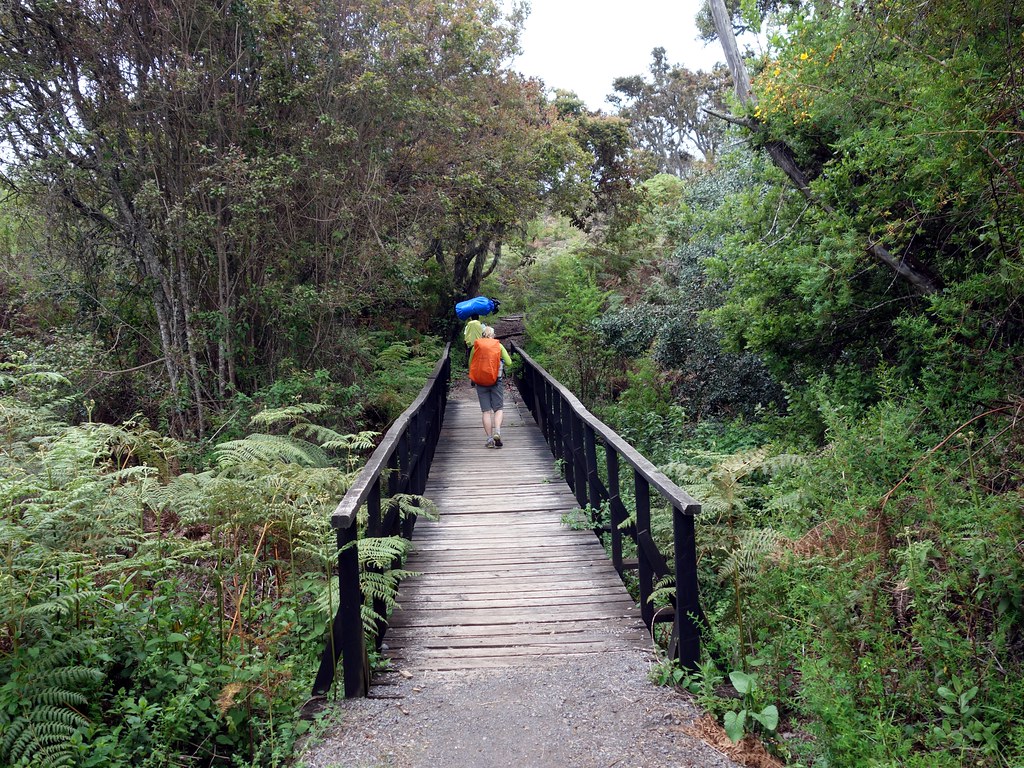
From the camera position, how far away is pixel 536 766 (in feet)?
→ 9.59

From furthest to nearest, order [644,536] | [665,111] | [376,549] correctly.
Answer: [665,111] → [644,536] → [376,549]

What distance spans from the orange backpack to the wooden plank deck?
4.83ft

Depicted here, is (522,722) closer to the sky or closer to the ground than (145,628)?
closer to the ground

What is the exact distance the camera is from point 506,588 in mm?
4969

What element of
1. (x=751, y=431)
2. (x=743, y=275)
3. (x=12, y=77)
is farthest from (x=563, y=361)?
(x=12, y=77)

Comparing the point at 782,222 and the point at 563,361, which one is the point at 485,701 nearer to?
the point at 782,222

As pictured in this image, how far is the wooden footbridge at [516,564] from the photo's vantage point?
353 centimetres

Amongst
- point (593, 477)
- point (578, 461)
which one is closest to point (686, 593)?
point (593, 477)

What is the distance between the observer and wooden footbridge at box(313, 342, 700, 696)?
3.53 metres

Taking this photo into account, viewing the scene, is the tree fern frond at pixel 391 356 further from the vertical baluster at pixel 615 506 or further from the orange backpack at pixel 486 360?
the vertical baluster at pixel 615 506

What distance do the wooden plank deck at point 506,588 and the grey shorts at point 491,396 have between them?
155 cm

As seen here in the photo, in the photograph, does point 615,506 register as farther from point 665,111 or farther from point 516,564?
point 665,111

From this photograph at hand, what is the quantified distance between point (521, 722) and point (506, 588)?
5.65 feet

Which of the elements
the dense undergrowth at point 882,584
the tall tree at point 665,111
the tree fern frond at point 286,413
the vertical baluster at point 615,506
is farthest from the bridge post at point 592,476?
the tall tree at point 665,111
